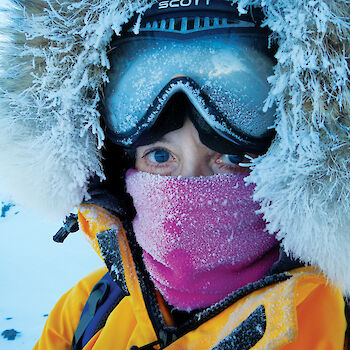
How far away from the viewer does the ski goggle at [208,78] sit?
3.15 ft

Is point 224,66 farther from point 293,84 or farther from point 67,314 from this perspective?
point 67,314

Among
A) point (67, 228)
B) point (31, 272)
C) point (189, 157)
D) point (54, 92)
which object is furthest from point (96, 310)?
point (31, 272)

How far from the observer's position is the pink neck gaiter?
102 centimetres

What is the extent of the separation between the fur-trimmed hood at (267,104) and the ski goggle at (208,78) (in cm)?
8

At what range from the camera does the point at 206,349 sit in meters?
0.96

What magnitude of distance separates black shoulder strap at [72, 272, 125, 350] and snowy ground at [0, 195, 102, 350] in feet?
4.74

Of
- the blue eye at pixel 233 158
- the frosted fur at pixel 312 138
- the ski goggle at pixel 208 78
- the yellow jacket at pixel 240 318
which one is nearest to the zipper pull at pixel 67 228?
the yellow jacket at pixel 240 318

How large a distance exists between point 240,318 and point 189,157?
1.59 feet

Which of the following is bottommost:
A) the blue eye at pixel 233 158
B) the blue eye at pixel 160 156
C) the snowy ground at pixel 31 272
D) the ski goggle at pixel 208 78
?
the snowy ground at pixel 31 272

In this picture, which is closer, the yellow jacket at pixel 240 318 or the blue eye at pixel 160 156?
the yellow jacket at pixel 240 318

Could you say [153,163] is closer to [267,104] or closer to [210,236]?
[210,236]

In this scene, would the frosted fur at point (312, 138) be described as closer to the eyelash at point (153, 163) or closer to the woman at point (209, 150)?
the woman at point (209, 150)

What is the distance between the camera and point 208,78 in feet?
3.21

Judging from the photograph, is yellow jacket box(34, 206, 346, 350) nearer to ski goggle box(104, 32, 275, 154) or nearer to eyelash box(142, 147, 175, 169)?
eyelash box(142, 147, 175, 169)
